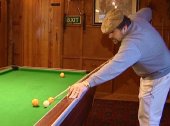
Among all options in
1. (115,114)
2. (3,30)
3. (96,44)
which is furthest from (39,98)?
(3,30)

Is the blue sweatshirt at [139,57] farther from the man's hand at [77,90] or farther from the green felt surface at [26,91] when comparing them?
the green felt surface at [26,91]

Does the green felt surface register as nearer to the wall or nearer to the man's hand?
the man's hand

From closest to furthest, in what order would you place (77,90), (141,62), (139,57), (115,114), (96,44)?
1. (77,90)
2. (139,57)
3. (141,62)
4. (115,114)
5. (96,44)

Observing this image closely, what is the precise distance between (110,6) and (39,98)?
9.94 feet

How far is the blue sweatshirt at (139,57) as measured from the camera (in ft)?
6.21

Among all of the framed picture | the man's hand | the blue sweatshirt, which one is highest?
the framed picture

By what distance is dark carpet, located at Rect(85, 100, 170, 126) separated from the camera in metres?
3.70

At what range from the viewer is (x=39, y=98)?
2.09 m

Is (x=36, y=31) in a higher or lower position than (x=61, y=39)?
higher

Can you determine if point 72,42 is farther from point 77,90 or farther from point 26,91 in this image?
point 77,90

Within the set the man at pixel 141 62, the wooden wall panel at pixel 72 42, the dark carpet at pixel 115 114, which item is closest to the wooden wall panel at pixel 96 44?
the wooden wall panel at pixel 72 42

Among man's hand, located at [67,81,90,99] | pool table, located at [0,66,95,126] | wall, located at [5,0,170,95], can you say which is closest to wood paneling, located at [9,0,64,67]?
wall, located at [5,0,170,95]

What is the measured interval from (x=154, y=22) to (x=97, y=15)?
3.15ft

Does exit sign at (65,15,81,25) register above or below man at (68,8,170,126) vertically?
above
